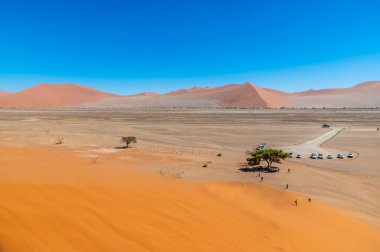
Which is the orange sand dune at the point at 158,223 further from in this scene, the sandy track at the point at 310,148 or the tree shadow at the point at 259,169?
the sandy track at the point at 310,148

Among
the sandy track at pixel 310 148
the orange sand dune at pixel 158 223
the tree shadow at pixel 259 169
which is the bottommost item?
the sandy track at pixel 310 148

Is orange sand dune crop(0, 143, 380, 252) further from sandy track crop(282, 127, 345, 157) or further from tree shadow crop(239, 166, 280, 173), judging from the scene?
sandy track crop(282, 127, 345, 157)

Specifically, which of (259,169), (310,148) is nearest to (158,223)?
(259,169)

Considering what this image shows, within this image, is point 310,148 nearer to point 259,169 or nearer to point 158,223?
point 259,169

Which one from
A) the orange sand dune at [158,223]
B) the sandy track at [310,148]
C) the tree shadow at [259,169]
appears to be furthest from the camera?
the sandy track at [310,148]

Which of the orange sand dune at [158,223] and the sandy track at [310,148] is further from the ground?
the orange sand dune at [158,223]

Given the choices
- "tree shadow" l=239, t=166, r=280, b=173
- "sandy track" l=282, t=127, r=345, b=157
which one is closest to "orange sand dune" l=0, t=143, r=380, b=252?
"tree shadow" l=239, t=166, r=280, b=173

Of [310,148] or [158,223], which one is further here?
[310,148]

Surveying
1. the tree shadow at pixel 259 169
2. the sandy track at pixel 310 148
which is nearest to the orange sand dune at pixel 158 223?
the tree shadow at pixel 259 169

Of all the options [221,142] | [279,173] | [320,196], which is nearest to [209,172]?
[279,173]
